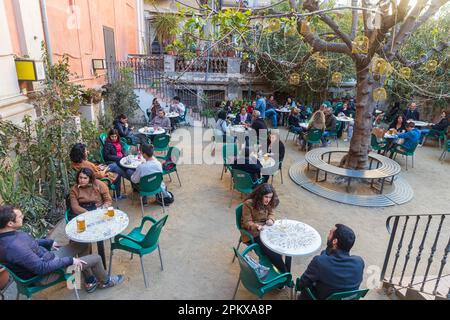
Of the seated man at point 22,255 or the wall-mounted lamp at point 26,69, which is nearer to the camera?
the seated man at point 22,255

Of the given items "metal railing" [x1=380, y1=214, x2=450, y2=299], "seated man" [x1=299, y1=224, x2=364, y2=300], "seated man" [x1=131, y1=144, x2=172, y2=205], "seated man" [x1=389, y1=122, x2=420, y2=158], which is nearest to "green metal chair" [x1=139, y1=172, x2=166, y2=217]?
"seated man" [x1=131, y1=144, x2=172, y2=205]

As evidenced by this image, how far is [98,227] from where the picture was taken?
3443 millimetres

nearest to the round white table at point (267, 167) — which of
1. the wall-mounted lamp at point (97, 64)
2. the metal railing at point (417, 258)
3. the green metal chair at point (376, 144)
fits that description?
the metal railing at point (417, 258)

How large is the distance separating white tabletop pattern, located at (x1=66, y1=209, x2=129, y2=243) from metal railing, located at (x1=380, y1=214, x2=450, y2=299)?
121 inches

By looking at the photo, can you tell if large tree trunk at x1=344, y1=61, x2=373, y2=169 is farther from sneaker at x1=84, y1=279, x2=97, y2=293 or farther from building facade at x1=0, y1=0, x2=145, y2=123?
building facade at x1=0, y1=0, x2=145, y2=123

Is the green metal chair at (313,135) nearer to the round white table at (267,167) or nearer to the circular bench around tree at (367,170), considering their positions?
the circular bench around tree at (367,170)

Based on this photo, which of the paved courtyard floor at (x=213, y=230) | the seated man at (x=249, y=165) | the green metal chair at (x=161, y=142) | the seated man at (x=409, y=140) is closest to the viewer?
the paved courtyard floor at (x=213, y=230)

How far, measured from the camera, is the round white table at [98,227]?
3.26 metres

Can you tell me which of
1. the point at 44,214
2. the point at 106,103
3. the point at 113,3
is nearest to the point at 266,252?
the point at 44,214

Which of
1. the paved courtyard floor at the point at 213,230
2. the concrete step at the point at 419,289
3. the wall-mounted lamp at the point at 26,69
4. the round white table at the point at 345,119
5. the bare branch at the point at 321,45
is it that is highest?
the bare branch at the point at 321,45

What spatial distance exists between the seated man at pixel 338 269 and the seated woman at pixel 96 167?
363 cm

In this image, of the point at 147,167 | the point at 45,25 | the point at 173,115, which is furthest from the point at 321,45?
the point at 173,115

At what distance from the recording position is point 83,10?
26.9 ft

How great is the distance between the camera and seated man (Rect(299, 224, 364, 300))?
265 centimetres
